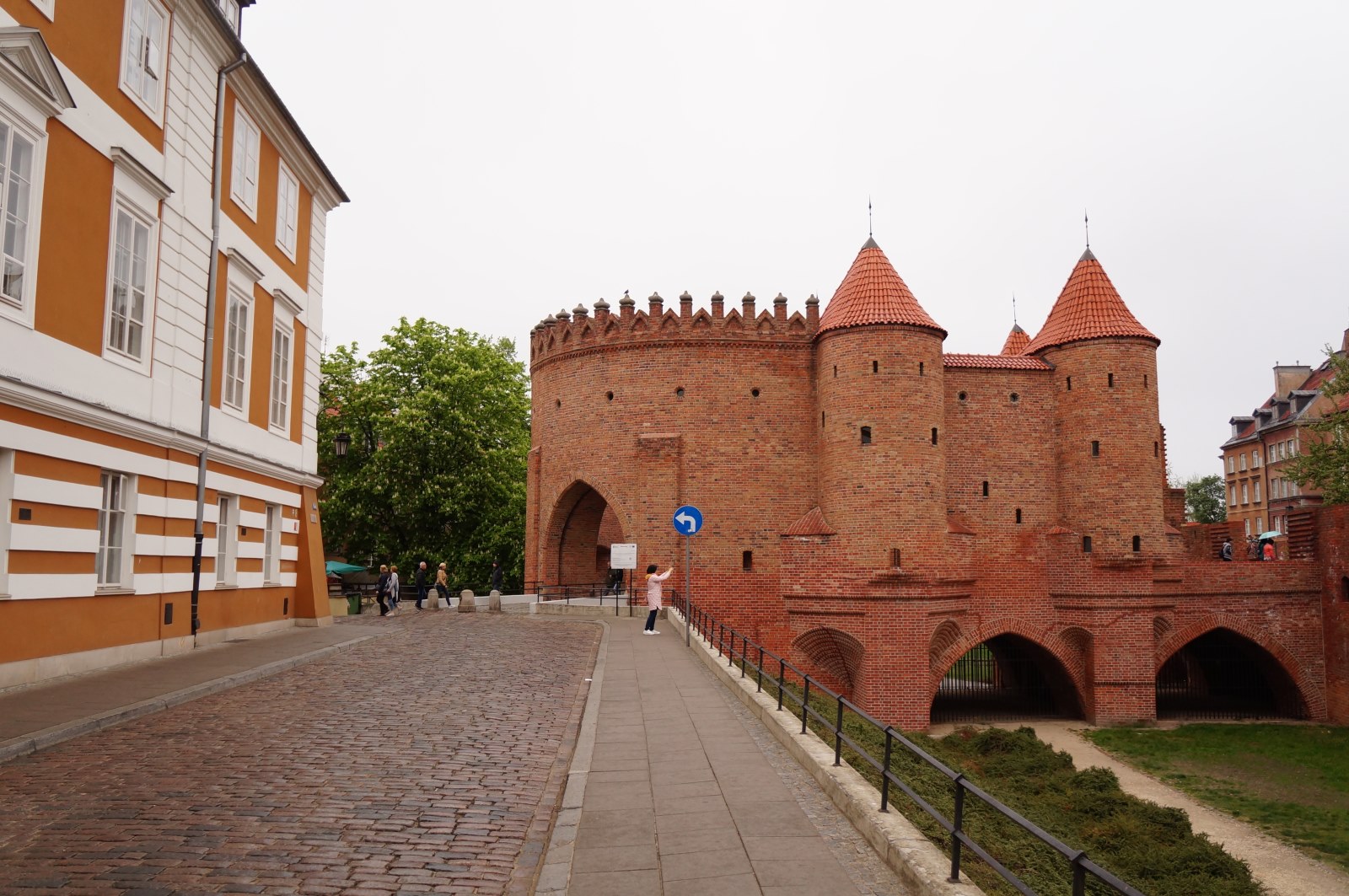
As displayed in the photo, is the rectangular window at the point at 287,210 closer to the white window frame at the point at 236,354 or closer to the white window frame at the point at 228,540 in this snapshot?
the white window frame at the point at 236,354

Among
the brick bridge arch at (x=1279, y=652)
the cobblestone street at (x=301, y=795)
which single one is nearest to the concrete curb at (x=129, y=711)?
the cobblestone street at (x=301, y=795)

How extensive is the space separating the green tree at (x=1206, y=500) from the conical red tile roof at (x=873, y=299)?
2417 inches

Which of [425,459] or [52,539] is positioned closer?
[52,539]

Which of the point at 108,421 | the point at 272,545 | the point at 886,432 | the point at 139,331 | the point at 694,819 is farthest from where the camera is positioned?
the point at 886,432

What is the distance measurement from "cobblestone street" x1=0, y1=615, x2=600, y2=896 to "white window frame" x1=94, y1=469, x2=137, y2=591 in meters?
2.71

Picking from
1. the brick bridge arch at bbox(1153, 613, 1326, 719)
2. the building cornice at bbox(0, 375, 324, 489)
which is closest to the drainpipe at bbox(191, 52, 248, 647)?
the building cornice at bbox(0, 375, 324, 489)

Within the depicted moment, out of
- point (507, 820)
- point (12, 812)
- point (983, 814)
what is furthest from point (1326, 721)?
point (12, 812)

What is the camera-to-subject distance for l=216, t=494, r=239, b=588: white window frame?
17133 millimetres

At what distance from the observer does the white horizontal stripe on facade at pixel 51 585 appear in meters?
11.0

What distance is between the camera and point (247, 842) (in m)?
6.27

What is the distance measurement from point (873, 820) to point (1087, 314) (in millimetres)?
25359

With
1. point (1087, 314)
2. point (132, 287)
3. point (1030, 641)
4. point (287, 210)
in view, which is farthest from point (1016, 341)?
point (132, 287)

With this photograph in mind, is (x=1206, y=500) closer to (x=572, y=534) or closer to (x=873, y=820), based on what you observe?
(x=572, y=534)

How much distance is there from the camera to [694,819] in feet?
23.1
